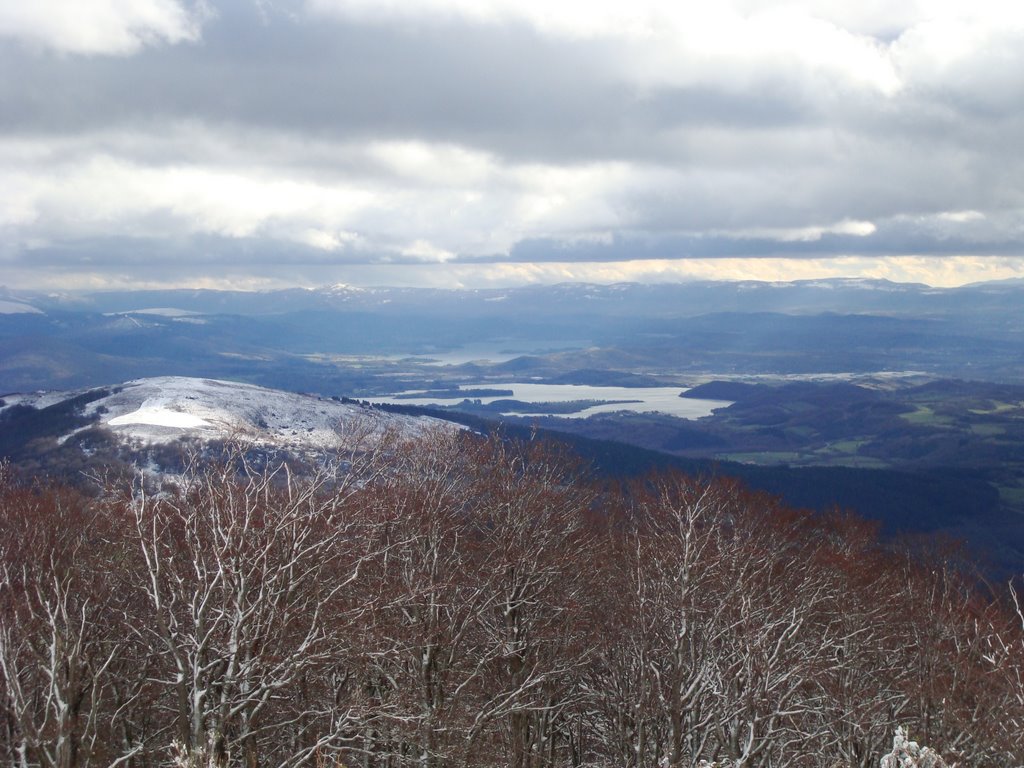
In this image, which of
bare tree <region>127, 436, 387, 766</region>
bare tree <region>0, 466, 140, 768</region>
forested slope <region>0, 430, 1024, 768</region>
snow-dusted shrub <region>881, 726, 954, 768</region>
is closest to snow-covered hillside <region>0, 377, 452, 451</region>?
forested slope <region>0, 430, 1024, 768</region>

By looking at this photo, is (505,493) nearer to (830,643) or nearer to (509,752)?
(509,752)

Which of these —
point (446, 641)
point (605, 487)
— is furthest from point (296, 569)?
point (605, 487)

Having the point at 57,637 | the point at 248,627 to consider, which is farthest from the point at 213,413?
the point at 57,637

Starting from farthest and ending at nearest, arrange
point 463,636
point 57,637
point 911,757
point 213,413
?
point 213,413
point 463,636
point 57,637
point 911,757

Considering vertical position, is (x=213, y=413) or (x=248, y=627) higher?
(x=248, y=627)

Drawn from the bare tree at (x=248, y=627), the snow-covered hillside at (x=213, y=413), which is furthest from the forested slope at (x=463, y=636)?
the snow-covered hillside at (x=213, y=413)

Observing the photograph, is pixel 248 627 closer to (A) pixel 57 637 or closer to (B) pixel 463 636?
(A) pixel 57 637

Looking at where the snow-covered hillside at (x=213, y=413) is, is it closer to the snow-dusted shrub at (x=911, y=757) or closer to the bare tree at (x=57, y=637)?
the bare tree at (x=57, y=637)

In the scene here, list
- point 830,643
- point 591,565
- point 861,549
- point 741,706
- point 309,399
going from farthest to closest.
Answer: point 309,399 < point 861,549 < point 591,565 < point 830,643 < point 741,706
